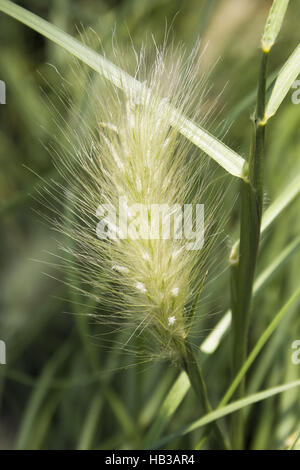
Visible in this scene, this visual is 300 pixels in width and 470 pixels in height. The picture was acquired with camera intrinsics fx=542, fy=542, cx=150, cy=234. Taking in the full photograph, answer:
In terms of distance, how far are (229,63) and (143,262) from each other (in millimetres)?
655

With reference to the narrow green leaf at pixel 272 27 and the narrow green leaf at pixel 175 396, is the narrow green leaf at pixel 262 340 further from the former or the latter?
the narrow green leaf at pixel 272 27

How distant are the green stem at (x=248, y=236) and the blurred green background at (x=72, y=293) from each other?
171mm

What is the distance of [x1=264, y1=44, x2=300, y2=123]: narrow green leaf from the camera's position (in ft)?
1.17

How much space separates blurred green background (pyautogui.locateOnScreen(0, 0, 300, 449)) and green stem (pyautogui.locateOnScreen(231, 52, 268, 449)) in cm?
17

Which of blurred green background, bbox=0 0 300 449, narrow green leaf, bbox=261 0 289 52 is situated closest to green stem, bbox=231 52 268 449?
narrow green leaf, bbox=261 0 289 52

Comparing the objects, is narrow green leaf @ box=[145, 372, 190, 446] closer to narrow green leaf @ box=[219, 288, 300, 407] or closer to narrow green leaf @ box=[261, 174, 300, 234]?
narrow green leaf @ box=[219, 288, 300, 407]

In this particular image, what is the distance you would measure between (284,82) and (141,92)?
0.31ft

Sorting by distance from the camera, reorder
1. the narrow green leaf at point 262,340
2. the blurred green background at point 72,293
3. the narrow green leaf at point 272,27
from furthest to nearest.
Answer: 1. the blurred green background at point 72,293
2. the narrow green leaf at point 262,340
3. the narrow green leaf at point 272,27

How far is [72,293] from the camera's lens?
2.10 feet

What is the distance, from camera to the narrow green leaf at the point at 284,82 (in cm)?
36

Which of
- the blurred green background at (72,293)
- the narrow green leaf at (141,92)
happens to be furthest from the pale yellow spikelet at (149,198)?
the blurred green background at (72,293)

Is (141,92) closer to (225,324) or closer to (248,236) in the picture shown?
(248,236)
